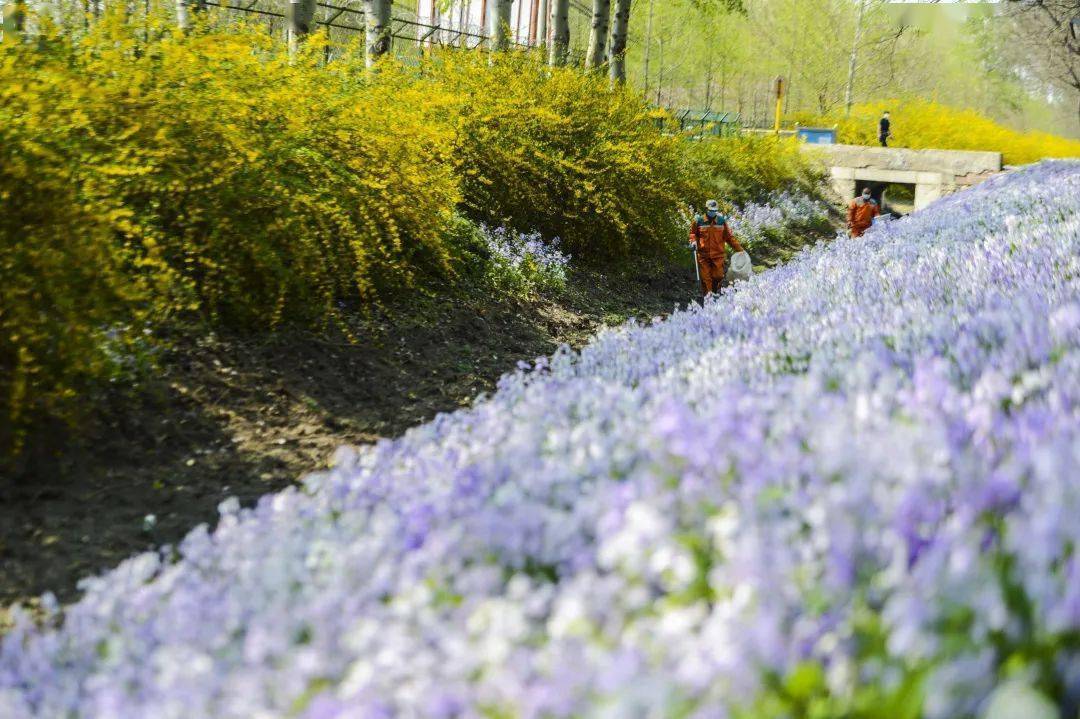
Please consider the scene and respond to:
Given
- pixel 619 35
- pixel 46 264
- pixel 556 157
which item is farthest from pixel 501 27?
pixel 46 264

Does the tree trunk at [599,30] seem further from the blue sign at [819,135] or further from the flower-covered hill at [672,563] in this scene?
the blue sign at [819,135]

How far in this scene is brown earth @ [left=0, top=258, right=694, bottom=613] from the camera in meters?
4.41

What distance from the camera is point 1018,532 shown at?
53.8 inches

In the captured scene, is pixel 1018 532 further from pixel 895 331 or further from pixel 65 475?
pixel 65 475

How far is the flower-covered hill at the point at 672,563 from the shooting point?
132 cm

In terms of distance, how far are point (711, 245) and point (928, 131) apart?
936 inches

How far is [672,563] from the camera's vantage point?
1.62 metres

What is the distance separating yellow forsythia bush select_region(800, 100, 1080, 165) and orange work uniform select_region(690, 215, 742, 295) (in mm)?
21953

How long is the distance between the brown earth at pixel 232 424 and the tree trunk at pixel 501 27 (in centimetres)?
576

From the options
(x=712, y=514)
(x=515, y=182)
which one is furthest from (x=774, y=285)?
(x=515, y=182)

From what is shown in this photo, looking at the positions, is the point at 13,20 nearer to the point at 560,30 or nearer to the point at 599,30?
the point at 560,30

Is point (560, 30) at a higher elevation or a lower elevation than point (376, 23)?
higher

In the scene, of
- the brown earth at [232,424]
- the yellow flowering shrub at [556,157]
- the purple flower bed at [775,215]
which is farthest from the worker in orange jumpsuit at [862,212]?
the brown earth at [232,424]

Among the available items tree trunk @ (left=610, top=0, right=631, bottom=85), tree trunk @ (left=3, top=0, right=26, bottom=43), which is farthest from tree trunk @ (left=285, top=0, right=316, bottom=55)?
tree trunk @ (left=610, top=0, right=631, bottom=85)
